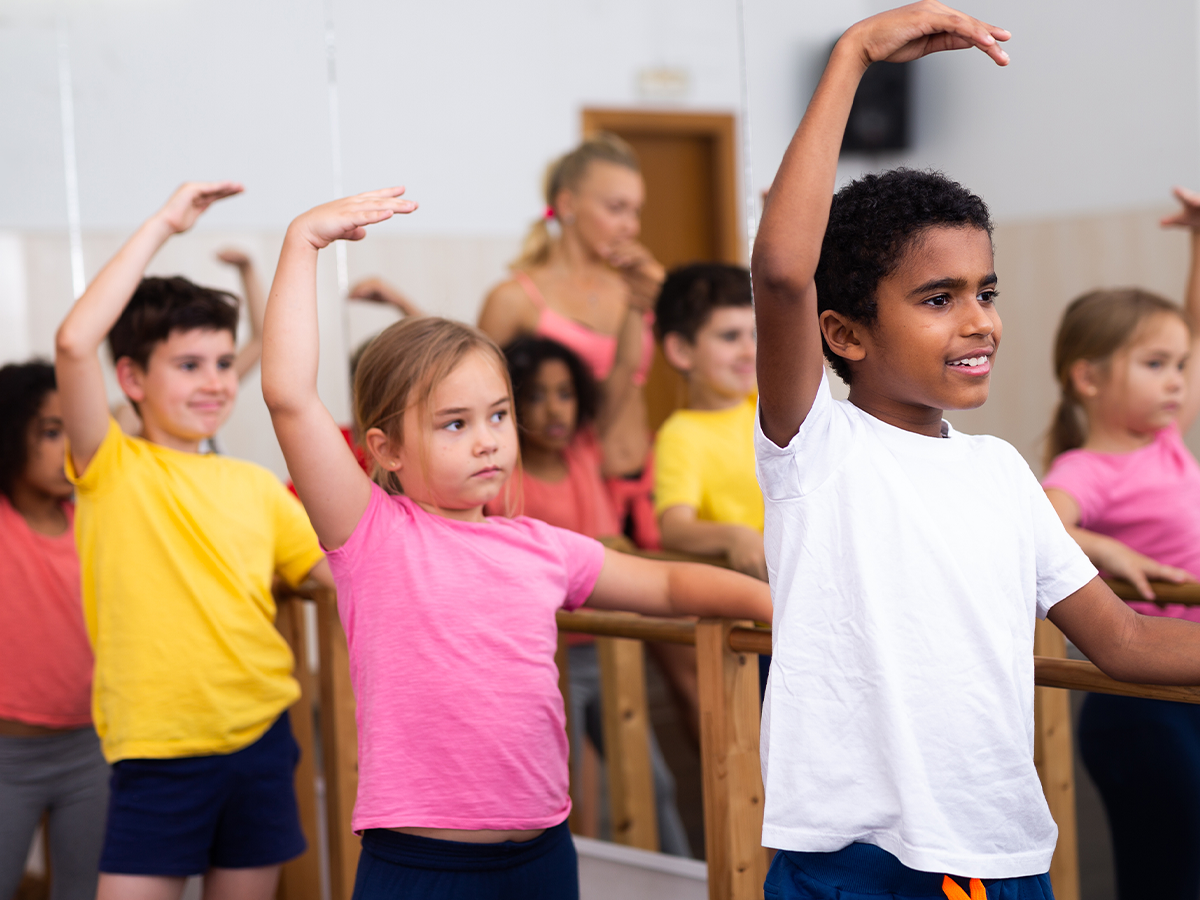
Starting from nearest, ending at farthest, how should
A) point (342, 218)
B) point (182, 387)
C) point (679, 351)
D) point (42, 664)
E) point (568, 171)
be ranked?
point (342, 218), point (182, 387), point (42, 664), point (679, 351), point (568, 171)

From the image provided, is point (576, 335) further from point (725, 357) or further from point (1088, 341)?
point (1088, 341)

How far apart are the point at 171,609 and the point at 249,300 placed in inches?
36.8

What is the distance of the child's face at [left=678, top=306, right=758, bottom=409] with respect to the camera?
254 centimetres

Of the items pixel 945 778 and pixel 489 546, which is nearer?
pixel 945 778

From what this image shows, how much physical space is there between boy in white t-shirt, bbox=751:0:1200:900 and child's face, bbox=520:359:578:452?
5.48 ft

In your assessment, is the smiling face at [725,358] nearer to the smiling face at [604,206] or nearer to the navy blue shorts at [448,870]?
the smiling face at [604,206]

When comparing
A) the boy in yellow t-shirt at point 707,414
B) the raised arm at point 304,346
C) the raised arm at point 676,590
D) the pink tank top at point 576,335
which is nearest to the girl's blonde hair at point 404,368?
the raised arm at point 304,346

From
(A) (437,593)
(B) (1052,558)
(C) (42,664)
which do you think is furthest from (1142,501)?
(C) (42,664)

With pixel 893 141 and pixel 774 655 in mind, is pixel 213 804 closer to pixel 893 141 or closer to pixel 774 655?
pixel 774 655

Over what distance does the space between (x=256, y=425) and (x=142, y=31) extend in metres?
1.10

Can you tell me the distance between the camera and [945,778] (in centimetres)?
104

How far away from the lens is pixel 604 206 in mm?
3160


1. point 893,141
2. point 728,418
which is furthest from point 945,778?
point 728,418

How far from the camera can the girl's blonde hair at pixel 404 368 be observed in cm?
141
